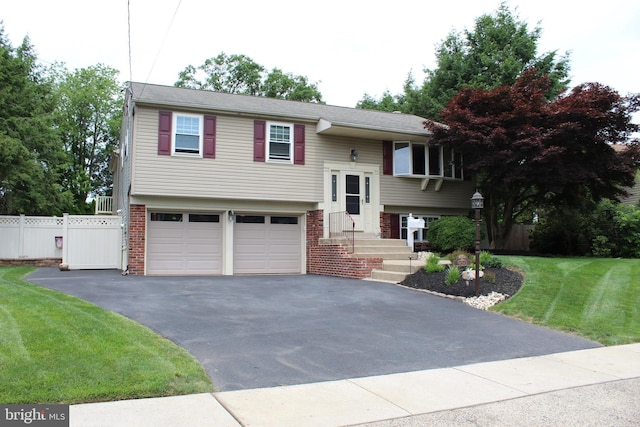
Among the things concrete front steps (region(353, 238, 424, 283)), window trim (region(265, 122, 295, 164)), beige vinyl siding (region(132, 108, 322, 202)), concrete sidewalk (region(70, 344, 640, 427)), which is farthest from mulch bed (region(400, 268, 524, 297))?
window trim (region(265, 122, 295, 164))

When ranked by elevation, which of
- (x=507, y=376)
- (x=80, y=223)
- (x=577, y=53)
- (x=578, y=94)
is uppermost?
(x=577, y=53)

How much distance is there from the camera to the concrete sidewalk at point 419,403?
13.0 feet

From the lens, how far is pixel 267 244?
53.2ft

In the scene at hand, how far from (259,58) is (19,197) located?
20.5m

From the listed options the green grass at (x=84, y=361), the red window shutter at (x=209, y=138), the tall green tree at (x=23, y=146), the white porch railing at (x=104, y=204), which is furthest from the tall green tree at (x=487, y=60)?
the green grass at (x=84, y=361)

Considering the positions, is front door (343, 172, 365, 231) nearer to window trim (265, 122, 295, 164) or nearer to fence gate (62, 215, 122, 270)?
window trim (265, 122, 295, 164)

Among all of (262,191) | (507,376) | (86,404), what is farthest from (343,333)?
(262,191)

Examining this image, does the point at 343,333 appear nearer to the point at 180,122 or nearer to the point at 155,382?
the point at 155,382

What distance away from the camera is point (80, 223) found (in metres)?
16.7

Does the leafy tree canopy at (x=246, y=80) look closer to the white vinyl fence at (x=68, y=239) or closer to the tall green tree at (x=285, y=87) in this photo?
the tall green tree at (x=285, y=87)

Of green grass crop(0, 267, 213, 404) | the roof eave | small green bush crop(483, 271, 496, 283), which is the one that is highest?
the roof eave

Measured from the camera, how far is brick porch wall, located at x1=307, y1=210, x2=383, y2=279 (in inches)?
539

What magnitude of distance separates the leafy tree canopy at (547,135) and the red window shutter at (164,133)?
8.76m

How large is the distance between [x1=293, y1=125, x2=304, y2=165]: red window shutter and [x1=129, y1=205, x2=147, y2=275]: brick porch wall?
502 centimetres
